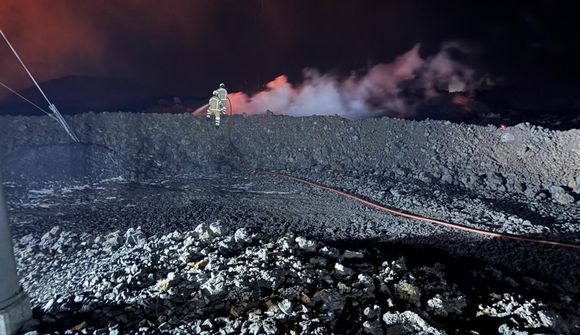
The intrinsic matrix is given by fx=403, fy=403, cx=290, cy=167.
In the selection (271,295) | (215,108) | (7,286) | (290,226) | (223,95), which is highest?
(223,95)

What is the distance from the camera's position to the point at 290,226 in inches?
212

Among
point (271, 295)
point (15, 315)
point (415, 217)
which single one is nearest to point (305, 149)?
point (415, 217)

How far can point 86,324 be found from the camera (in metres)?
2.88

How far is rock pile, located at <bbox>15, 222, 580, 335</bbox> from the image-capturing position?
2836 millimetres

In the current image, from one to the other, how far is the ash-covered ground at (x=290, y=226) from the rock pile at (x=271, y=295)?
0.05 ft

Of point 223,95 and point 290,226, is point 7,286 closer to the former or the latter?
point 290,226

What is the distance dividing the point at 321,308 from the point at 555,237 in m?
3.66

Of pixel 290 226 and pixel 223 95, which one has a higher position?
pixel 223 95

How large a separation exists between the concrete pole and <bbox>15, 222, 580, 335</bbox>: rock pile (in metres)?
0.15

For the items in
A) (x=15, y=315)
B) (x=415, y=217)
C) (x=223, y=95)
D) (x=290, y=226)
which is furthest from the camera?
(x=223, y=95)

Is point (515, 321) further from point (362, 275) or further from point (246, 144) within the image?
point (246, 144)

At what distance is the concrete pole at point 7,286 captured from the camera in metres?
2.49

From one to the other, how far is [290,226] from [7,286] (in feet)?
11.0

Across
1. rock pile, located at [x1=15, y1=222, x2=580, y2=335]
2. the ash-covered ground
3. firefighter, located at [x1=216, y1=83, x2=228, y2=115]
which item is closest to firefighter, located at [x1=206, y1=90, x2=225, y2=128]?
firefighter, located at [x1=216, y1=83, x2=228, y2=115]
